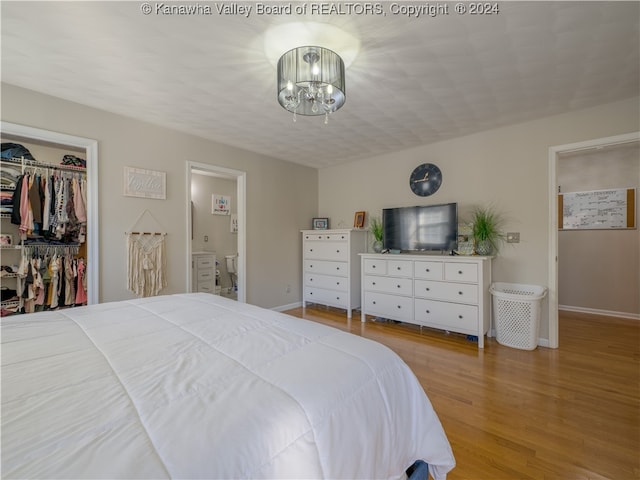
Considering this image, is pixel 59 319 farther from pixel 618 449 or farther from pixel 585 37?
pixel 585 37

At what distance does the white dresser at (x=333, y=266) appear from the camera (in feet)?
13.4

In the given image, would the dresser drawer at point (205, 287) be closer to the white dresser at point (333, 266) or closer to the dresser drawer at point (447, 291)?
the white dresser at point (333, 266)

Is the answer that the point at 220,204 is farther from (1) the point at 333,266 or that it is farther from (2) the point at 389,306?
(2) the point at 389,306

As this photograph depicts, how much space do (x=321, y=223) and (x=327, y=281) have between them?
3.24 feet

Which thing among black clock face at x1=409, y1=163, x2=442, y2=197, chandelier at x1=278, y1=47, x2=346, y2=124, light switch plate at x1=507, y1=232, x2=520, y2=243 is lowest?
light switch plate at x1=507, y1=232, x2=520, y2=243

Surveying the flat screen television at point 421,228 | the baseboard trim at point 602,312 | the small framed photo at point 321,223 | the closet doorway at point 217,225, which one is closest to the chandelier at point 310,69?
the flat screen television at point 421,228

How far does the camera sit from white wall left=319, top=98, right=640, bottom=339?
2.73 metres

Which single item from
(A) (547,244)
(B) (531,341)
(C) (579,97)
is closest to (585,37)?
(C) (579,97)

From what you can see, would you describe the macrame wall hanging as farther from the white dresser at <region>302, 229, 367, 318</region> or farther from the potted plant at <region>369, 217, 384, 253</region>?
the potted plant at <region>369, 217, 384, 253</region>

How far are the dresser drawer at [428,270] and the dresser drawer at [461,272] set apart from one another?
0.25ft

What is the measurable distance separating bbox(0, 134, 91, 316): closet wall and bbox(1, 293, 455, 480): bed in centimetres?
197

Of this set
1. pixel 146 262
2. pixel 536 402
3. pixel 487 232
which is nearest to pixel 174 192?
pixel 146 262

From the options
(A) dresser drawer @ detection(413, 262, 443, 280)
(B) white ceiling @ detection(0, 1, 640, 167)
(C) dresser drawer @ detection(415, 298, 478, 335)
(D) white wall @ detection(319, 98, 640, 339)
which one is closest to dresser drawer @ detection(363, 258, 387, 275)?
(A) dresser drawer @ detection(413, 262, 443, 280)

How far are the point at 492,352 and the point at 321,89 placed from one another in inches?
112
